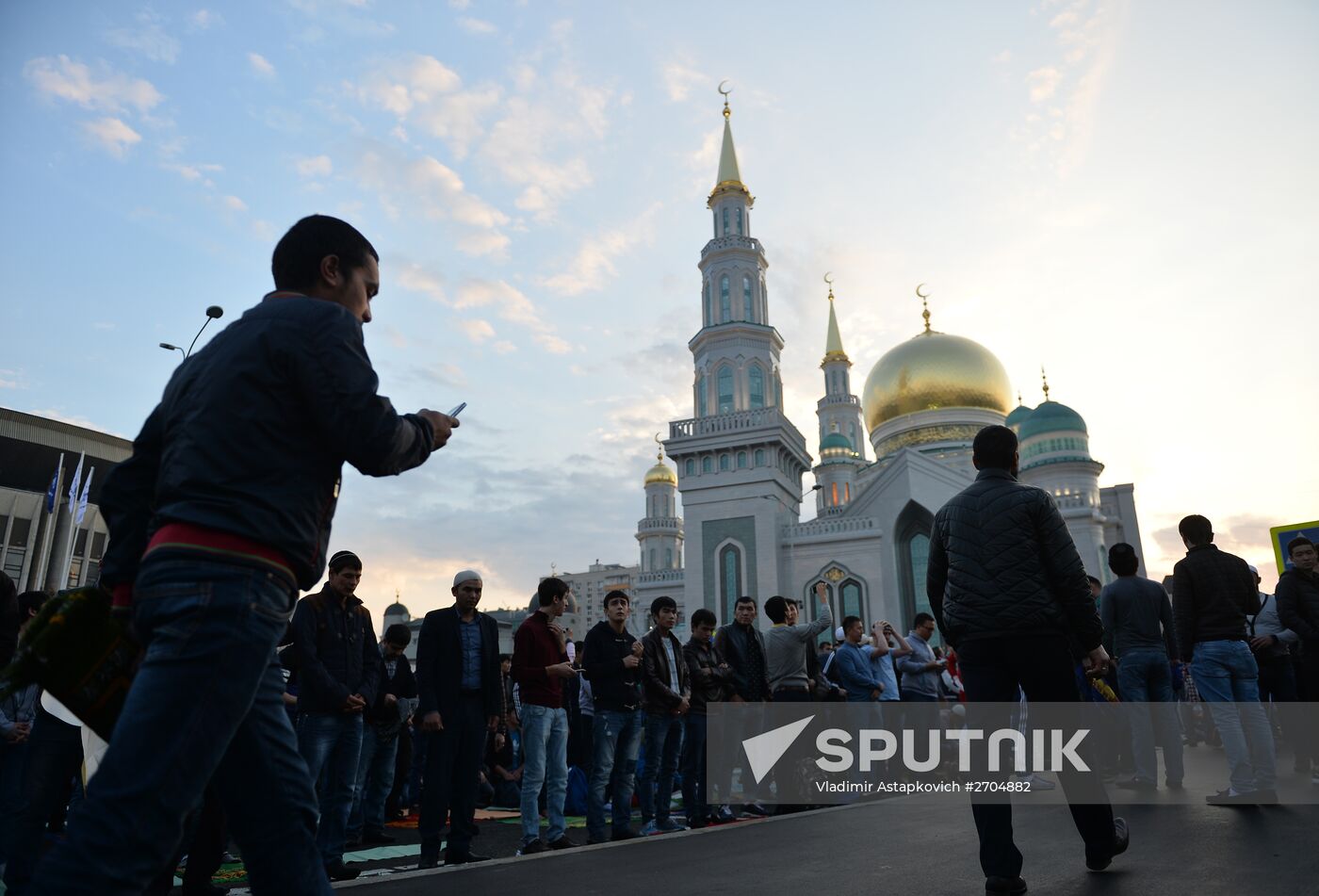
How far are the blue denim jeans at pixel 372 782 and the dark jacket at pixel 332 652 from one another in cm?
170

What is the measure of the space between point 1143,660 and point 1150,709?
15.2 inches

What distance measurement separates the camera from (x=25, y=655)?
2.04 m

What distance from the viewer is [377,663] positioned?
6156 mm

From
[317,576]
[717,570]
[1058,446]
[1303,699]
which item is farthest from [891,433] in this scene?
[317,576]

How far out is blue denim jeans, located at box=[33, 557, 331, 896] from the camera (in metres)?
1.69

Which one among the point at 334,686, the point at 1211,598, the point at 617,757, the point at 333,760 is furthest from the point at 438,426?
the point at 1211,598

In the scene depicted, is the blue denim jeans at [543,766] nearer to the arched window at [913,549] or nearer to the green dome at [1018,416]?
the arched window at [913,549]

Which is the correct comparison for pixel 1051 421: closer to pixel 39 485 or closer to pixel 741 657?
pixel 741 657

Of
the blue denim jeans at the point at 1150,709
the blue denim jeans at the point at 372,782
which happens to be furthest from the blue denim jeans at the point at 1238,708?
the blue denim jeans at the point at 372,782

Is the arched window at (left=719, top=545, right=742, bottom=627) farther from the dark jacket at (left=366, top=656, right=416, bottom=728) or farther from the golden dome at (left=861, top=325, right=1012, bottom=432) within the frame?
the dark jacket at (left=366, top=656, right=416, bottom=728)

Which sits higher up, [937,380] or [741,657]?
[937,380]

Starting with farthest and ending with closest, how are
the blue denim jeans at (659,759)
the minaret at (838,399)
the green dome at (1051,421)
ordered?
the minaret at (838,399) < the green dome at (1051,421) < the blue denim jeans at (659,759)

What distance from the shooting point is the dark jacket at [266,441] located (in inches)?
78.2

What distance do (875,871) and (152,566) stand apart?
3523 mm
